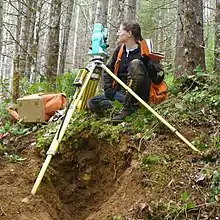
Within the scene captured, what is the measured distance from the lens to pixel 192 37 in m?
6.25

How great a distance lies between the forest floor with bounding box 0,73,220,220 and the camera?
12.3 ft

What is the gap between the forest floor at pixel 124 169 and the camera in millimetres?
3764

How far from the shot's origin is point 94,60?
521 cm

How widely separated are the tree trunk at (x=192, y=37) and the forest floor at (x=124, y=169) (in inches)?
33.7

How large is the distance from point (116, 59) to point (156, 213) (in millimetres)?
2724

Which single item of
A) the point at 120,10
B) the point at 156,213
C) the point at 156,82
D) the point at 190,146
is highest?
the point at 120,10

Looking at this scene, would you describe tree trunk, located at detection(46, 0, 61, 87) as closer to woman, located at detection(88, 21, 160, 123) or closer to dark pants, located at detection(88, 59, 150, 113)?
woman, located at detection(88, 21, 160, 123)

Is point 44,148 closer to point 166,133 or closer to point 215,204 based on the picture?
point 166,133

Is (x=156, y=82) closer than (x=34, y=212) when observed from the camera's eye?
No

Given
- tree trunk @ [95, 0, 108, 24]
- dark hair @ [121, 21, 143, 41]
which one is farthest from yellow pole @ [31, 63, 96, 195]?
tree trunk @ [95, 0, 108, 24]

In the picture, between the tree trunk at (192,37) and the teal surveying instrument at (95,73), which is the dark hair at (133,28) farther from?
the tree trunk at (192,37)

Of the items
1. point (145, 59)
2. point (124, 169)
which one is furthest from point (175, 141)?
point (145, 59)

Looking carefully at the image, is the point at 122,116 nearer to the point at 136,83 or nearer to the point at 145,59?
the point at 136,83

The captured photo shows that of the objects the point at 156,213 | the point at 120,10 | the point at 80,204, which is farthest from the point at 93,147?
the point at 120,10
